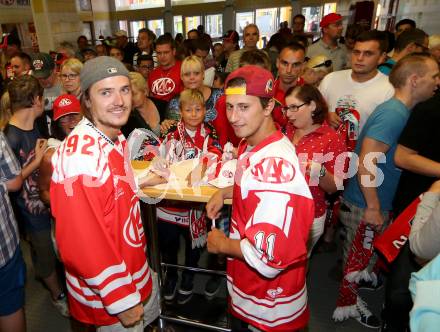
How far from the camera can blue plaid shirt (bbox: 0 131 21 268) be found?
160 cm

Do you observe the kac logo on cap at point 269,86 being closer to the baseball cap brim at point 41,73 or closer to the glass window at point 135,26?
the baseball cap brim at point 41,73

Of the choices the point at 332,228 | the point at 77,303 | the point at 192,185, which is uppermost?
the point at 192,185

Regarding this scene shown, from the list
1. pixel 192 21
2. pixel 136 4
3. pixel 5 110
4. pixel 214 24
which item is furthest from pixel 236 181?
pixel 136 4

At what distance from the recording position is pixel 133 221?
1.42 m

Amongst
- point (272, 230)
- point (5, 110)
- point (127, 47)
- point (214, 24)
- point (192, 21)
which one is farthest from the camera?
point (192, 21)

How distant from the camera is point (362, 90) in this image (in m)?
2.57

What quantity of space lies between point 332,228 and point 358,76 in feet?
5.13

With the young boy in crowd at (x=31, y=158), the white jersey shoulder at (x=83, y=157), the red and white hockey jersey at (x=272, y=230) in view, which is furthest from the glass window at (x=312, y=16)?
the white jersey shoulder at (x=83, y=157)

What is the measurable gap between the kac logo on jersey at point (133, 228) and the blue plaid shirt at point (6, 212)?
2.31 feet

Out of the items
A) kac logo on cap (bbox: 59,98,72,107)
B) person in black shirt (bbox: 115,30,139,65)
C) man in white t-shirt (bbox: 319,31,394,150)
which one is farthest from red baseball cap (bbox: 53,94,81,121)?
person in black shirt (bbox: 115,30,139,65)

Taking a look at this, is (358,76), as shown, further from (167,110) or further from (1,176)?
(1,176)

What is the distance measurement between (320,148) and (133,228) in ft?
3.91

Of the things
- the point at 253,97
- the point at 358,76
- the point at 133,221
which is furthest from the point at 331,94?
the point at 133,221

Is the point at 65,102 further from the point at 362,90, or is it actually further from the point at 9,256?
the point at 362,90
